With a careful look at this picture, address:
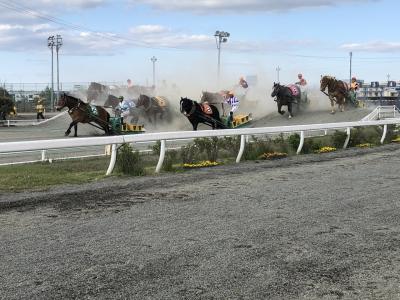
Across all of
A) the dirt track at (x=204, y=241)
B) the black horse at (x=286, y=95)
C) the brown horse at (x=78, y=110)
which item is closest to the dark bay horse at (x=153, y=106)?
the brown horse at (x=78, y=110)

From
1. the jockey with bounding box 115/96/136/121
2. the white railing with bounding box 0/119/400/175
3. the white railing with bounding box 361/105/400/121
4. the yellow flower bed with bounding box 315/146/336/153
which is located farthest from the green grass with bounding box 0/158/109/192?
the white railing with bounding box 361/105/400/121

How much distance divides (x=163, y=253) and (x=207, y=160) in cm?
829

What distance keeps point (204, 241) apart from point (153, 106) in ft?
101

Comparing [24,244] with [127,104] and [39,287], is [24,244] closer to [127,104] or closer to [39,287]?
[39,287]

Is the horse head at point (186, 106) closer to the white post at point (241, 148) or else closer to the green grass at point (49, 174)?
the green grass at point (49, 174)

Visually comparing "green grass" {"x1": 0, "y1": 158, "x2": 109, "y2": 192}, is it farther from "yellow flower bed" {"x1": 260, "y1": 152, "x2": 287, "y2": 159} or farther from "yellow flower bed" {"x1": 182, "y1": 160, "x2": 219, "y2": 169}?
"yellow flower bed" {"x1": 260, "y1": 152, "x2": 287, "y2": 159}

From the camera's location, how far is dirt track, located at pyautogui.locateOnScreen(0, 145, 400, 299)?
4391 millimetres

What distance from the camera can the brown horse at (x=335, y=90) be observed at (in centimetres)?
3719

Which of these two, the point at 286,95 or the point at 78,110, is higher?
the point at 286,95

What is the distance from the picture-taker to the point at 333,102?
1503 inches

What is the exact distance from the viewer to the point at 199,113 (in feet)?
89.1

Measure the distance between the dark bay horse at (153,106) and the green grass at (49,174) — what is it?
21.5 m

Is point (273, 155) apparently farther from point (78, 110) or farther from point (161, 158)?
point (78, 110)

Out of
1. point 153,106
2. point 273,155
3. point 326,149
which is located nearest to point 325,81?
point 153,106
